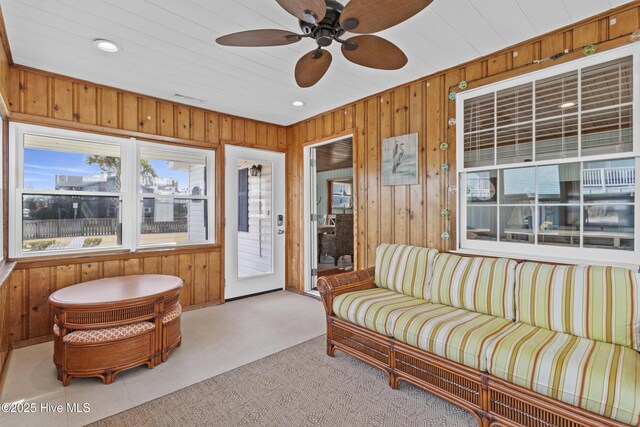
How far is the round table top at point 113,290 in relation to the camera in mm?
2342

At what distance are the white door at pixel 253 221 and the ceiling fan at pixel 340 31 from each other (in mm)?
2483

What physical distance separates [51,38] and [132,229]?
1.91 m

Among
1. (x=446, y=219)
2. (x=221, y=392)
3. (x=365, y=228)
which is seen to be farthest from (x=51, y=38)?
(x=446, y=219)

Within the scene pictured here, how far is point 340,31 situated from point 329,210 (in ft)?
26.2

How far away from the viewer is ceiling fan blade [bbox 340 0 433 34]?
141cm

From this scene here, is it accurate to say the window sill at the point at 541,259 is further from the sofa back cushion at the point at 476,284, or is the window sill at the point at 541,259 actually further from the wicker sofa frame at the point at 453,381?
the wicker sofa frame at the point at 453,381

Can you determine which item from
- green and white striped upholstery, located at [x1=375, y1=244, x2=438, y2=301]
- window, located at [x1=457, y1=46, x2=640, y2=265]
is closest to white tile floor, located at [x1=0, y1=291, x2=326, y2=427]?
green and white striped upholstery, located at [x1=375, y1=244, x2=438, y2=301]

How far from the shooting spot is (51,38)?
244 centimetres

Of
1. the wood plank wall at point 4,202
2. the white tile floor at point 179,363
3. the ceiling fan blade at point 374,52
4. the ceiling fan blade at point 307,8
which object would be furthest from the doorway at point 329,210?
the wood plank wall at point 4,202

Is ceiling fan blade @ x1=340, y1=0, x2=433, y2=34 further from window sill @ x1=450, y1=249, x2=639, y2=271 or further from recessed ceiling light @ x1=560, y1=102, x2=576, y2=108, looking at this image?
window sill @ x1=450, y1=249, x2=639, y2=271

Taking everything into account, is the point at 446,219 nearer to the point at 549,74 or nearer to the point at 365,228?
the point at 365,228

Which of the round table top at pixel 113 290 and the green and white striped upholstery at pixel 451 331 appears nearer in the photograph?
the green and white striped upholstery at pixel 451 331

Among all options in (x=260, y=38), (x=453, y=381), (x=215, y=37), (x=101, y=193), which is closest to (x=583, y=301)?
(x=453, y=381)

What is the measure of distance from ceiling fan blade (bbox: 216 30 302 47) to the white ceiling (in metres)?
0.39
